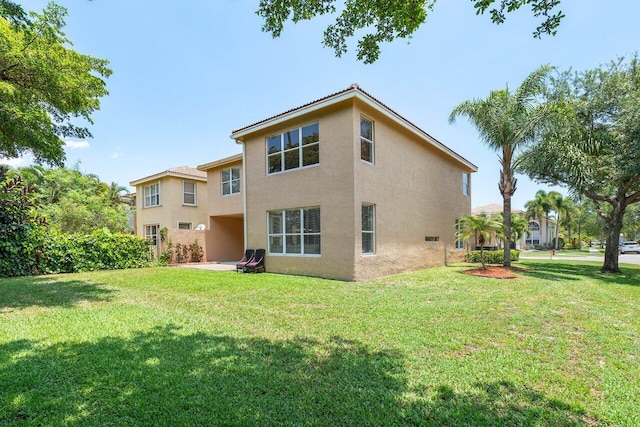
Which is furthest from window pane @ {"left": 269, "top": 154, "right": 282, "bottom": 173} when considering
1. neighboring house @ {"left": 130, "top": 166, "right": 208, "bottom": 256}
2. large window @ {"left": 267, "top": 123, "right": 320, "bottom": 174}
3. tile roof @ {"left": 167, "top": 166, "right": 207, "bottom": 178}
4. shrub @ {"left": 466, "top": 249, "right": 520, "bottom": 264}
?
shrub @ {"left": 466, "top": 249, "right": 520, "bottom": 264}

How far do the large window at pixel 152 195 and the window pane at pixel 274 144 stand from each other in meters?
11.7

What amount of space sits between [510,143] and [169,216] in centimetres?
1990

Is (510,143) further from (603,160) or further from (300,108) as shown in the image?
(300,108)

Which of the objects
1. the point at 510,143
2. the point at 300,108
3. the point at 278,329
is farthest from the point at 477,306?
the point at 510,143

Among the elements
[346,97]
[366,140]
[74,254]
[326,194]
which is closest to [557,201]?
[366,140]

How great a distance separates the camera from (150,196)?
72.8ft

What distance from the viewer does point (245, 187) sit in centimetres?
1447

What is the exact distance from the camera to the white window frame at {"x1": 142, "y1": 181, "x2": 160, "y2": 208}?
70.6 feet

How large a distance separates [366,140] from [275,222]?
5189 mm

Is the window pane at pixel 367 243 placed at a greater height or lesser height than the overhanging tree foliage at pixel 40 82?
lesser

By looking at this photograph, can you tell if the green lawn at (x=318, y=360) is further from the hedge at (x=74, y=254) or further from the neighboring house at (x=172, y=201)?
the neighboring house at (x=172, y=201)

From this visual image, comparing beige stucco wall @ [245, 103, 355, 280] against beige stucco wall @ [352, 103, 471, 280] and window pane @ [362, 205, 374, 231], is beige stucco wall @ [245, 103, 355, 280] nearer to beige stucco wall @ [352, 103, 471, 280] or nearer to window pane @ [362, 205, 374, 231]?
beige stucco wall @ [352, 103, 471, 280]

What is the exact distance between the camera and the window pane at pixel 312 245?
12.0 meters

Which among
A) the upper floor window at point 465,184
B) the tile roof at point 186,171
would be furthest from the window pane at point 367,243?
the tile roof at point 186,171
